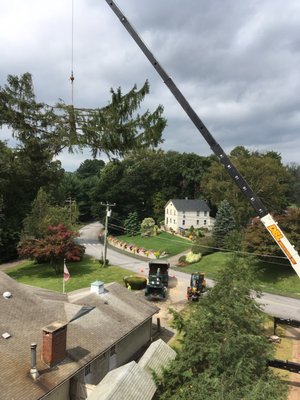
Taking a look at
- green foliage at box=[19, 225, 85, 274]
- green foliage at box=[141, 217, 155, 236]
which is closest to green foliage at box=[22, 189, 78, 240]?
green foliage at box=[19, 225, 85, 274]

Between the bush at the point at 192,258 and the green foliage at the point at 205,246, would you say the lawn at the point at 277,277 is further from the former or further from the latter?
the green foliage at the point at 205,246

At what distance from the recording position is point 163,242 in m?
57.5

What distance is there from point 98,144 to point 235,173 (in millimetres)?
26147

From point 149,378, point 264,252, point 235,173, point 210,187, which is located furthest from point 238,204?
point 149,378

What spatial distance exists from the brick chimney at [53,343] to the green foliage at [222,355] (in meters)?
4.19

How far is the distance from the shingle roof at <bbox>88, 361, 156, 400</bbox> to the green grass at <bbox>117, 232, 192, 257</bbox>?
3569cm

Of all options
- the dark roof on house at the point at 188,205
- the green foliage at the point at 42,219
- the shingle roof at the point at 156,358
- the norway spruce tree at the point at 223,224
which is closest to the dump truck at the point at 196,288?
the shingle roof at the point at 156,358

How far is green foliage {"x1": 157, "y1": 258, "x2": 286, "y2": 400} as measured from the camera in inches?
399

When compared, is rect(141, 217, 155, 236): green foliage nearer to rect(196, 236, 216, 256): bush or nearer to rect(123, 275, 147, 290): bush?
rect(196, 236, 216, 256): bush

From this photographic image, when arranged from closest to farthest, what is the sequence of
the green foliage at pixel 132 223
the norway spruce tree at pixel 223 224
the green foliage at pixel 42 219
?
the green foliage at pixel 42 219, the norway spruce tree at pixel 223 224, the green foliage at pixel 132 223

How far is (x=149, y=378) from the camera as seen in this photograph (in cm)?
1367

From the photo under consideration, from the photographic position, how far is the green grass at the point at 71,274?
34.6 meters

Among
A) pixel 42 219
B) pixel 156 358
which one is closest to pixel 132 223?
pixel 42 219

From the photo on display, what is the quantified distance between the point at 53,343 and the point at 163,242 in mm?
44579
